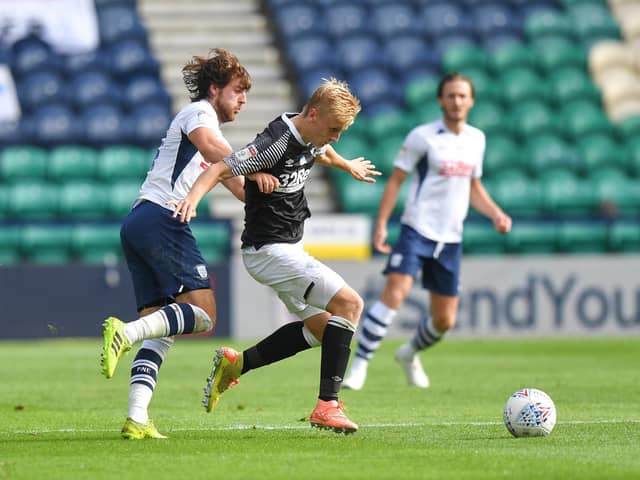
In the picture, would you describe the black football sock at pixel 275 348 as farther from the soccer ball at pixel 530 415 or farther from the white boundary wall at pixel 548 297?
the white boundary wall at pixel 548 297

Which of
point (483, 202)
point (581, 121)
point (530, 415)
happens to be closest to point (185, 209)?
point (530, 415)

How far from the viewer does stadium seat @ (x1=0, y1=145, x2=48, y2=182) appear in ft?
58.3

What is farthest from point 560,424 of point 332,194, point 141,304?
point 332,194

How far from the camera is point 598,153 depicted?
760 inches

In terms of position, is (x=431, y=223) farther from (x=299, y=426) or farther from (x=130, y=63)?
(x=130, y=63)

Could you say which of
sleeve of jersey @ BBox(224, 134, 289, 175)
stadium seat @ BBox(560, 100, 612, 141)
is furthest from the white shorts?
stadium seat @ BBox(560, 100, 612, 141)

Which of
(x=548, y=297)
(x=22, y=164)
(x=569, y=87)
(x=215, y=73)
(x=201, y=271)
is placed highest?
(x=215, y=73)

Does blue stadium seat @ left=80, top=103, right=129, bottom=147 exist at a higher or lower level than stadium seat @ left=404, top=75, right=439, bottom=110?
lower

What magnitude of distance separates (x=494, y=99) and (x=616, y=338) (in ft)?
18.3

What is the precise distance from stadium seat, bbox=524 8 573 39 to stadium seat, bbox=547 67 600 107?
103 centimetres

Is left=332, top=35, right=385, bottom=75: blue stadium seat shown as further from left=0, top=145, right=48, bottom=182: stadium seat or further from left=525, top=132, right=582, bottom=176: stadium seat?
left=0, top=145, right=48, bottom=182: stadium seat

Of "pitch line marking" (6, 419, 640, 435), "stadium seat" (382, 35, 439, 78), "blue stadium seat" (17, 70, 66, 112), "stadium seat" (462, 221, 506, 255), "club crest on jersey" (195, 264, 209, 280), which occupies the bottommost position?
"stadium seat" (462, 221, 506, 255)

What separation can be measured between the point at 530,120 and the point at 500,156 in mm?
1146

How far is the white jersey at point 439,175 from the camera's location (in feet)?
32.0
